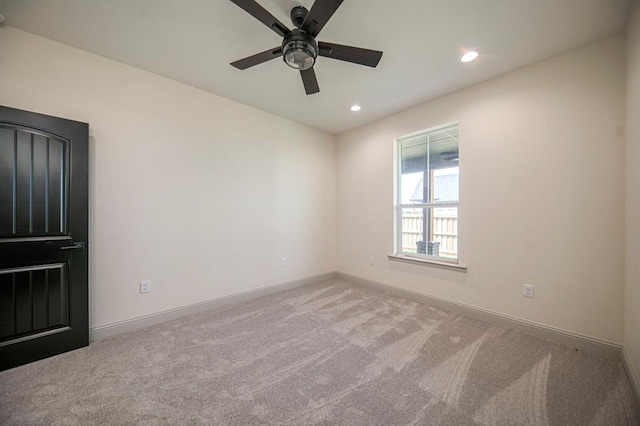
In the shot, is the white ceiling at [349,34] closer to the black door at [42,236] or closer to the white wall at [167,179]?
the white wall at [167,179]

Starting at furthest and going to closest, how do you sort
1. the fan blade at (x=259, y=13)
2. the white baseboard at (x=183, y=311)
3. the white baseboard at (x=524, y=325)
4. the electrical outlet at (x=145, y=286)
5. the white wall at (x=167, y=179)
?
1. the electrical outlet at (x=145, y=286)
2. the white baseboard at (x=183, y=311)
3. the white wall at (x=167, y=179)
4. the white baseboard at (x=524, y=325)
5. the fan blade at (x=259, y=13)

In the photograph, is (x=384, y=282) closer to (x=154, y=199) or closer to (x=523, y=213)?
(x=523, y=213)

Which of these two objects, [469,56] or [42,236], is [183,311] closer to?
[42,236]

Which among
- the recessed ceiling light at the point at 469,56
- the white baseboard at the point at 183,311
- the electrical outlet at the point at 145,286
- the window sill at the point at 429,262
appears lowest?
the white baseboard at the point at 183,311

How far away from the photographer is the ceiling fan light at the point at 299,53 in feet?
5.48

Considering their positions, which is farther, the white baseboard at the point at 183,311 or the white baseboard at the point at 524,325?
the white baseboard at the point at 183,311

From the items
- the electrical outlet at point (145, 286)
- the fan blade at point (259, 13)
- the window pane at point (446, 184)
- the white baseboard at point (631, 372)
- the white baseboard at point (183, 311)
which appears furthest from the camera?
the window pane at point (446, 184)

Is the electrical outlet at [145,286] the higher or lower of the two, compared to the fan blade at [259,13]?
lower

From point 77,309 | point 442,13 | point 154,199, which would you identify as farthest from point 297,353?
point 442,13

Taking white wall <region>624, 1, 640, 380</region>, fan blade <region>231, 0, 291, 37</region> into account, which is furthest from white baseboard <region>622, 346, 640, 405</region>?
fan blade <region>231, 0, 291, 37</region>

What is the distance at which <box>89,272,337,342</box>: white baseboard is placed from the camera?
234 cm

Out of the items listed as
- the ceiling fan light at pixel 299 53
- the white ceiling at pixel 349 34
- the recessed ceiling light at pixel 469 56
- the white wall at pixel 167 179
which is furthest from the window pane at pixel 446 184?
the ceiling fan light at pixel 299 53

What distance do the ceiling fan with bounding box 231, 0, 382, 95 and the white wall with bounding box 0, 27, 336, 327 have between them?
4.48ft

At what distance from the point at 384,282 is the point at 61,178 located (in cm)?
387
